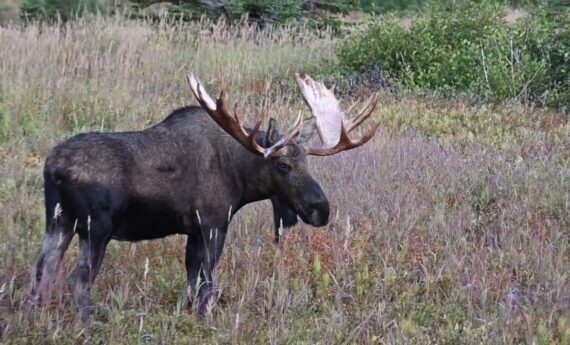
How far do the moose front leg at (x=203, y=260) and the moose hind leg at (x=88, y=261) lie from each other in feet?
1.91

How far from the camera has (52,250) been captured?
520 cm

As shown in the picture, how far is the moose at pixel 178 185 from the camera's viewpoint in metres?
5.02

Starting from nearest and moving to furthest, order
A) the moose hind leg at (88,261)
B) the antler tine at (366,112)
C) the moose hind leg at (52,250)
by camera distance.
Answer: the moose hind leg at (88,261)
the moose hind leg at (52,250)
the antler tine at (366,112)

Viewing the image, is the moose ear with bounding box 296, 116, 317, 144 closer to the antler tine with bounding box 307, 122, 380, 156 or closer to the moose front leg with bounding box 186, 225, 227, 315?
the antler tine with bounding box 307, 122, 380, 156

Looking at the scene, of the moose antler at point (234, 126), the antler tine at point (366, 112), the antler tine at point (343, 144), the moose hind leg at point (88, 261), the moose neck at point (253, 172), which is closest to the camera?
the moose hind leg at point (88, 261)

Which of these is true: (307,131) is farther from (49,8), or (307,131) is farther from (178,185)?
(49,8)

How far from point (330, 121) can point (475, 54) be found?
7200 millimetres

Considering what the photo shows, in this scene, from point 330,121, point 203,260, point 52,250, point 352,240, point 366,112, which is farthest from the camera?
point 352,240

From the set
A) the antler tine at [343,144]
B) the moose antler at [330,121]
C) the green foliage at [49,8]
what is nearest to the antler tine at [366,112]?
the moose antler at [330,121]

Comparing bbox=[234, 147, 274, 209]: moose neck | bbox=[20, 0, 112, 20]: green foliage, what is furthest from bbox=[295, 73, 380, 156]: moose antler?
bbox=[20, 0, 112, 20]: green foliage

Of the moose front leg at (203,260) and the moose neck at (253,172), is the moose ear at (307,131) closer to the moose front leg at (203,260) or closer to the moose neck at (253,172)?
the moose neck at (253,172)

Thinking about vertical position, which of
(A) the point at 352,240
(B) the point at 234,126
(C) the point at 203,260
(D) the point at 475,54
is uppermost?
(B) the point at 234,126

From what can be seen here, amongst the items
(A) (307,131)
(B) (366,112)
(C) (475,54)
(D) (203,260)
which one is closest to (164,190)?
(D) (203,260)

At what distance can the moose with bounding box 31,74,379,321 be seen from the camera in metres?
5.02
